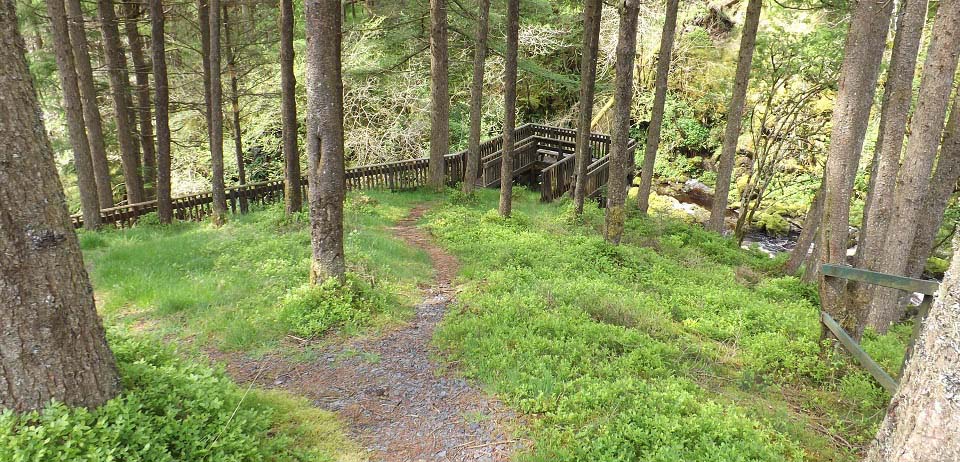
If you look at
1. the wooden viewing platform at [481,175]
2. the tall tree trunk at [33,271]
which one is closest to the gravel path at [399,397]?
the tall tree trunk at [33,271]

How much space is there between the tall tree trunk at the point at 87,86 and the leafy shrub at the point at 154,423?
1172 cm

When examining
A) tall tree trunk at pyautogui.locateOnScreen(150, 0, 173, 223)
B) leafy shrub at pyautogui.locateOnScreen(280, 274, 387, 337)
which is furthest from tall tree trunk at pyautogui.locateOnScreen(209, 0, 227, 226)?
leafy shrub at pyautogui.locateOnScreen(280, 274, 387, 337)

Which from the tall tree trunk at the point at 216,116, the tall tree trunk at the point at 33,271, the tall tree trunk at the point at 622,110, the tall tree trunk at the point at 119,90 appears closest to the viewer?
the tall tree trunk at the point at 33,271

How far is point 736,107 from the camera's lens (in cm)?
1362

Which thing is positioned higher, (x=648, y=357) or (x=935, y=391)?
(x=935, y=391)

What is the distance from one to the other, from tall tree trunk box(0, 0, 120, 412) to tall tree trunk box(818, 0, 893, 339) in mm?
7778

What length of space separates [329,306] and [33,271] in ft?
14.5

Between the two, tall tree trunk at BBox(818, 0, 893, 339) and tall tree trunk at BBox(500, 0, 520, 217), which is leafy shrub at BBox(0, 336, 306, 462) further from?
tall tree trunk at BBox(500, 0, 520, 217)

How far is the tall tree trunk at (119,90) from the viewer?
14.3m

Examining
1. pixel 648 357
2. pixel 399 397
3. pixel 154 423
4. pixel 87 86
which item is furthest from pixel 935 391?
pixel 87 86

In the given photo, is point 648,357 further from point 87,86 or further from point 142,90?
point 142,90

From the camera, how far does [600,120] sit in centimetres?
2600

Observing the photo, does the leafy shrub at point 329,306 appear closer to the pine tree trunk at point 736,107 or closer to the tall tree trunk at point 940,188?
the tall tree trunk at point 940,188

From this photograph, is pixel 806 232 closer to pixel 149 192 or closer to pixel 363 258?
pixel 363 258
